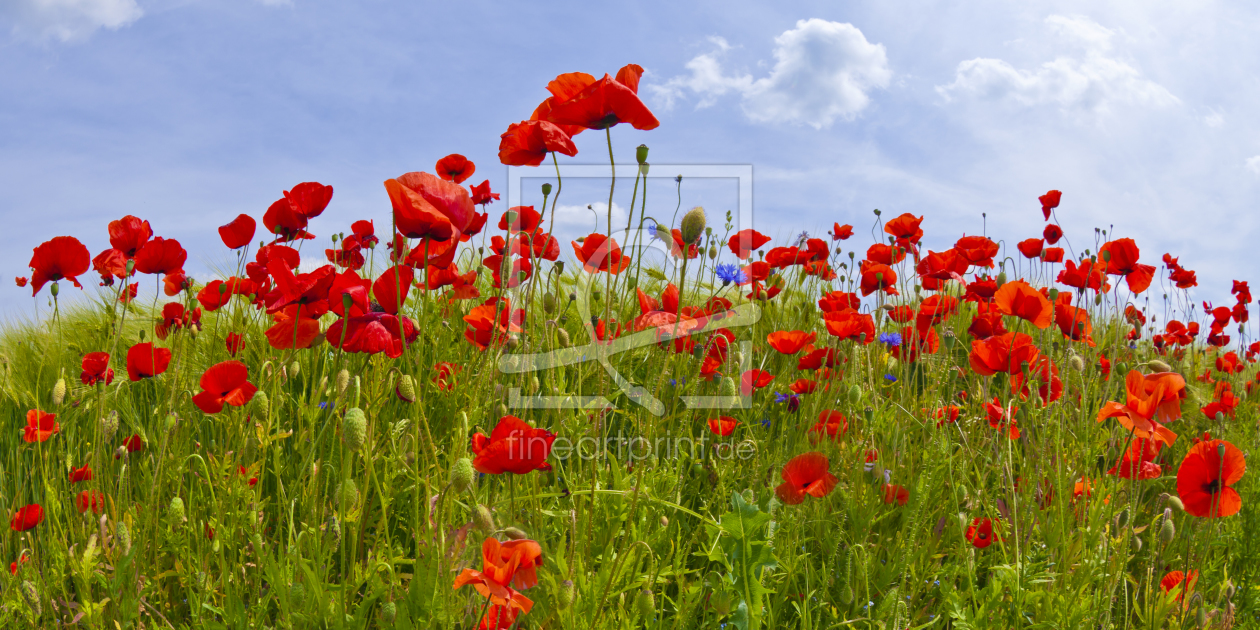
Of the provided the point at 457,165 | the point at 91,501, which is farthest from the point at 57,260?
the point at 457,165

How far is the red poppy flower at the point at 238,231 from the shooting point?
2.22 m

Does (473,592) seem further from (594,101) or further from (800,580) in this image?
(800,580)

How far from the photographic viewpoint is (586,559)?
4.84 ft

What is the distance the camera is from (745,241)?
9.95 ft

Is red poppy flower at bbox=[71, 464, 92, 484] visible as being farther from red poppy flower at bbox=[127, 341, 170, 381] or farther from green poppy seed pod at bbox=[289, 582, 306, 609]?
green poppy seed pod at bbox=[289, 582, 306, 609]

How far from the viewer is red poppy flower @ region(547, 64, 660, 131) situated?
4.31 feet

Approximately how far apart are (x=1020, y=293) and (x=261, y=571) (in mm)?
1962

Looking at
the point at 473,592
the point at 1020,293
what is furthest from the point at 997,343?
the point at 473,592

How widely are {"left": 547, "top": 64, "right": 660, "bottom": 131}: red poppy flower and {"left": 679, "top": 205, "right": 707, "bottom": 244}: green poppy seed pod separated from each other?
0.17 meters

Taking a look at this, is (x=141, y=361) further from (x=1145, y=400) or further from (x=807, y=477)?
(x=1145, y=400)

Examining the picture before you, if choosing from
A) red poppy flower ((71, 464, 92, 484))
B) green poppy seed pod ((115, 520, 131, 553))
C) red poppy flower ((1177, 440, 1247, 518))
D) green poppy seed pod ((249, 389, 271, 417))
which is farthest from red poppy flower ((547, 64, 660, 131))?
red poppy flower ((71, 464, 92, 484))

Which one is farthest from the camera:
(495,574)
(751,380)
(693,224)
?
(751,380)

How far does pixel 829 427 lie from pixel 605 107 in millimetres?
1284

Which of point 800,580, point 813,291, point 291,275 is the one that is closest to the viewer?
point 291,275
